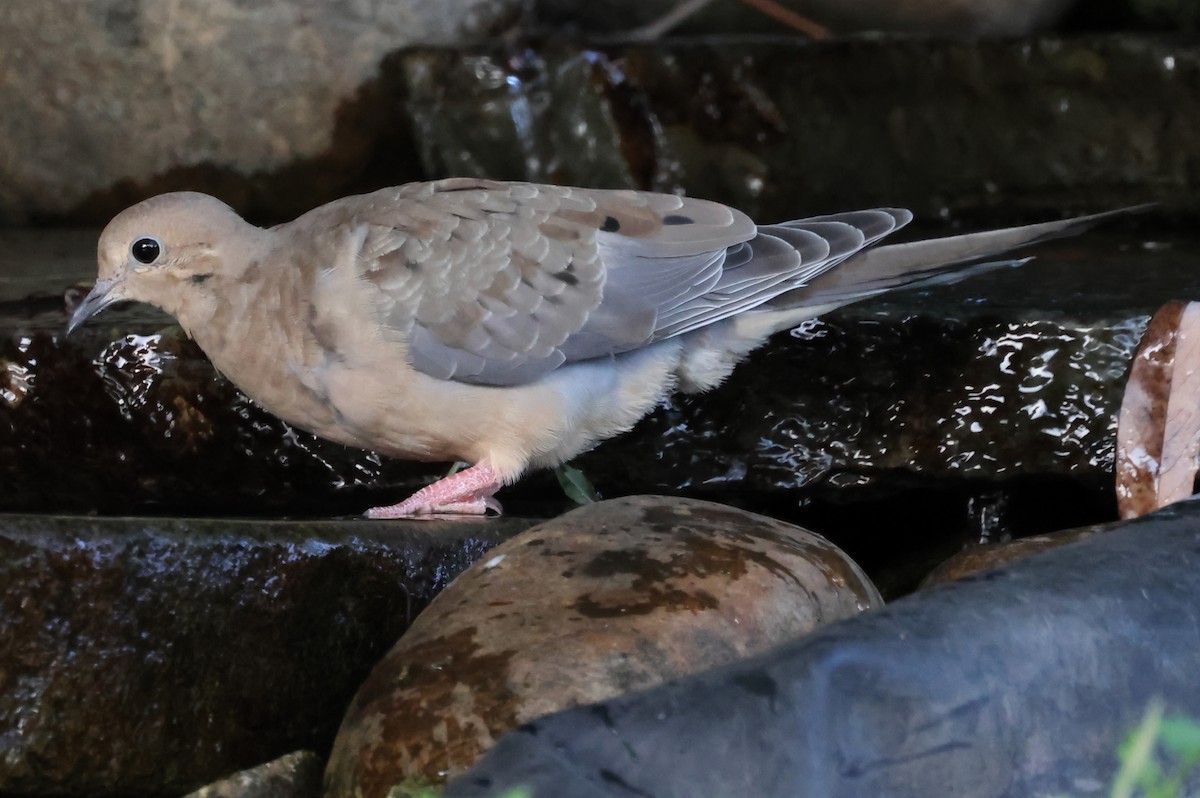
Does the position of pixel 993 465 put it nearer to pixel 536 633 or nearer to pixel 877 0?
pixel 536 633

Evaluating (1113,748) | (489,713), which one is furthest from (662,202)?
(1113,748)

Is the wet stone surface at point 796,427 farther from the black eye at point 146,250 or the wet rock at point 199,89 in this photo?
the wet rock at point 199,89

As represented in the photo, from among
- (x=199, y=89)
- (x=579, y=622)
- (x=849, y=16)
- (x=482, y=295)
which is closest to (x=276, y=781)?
(x=579, y=622)

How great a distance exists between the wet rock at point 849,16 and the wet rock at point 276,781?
4.16 meters

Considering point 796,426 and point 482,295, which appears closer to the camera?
point 482,295

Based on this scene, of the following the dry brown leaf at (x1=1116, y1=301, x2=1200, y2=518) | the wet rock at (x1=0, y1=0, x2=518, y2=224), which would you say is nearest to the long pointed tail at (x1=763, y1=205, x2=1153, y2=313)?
the dry brown leaf at (x1=1116, y1=301, x2=1200, y2=518)

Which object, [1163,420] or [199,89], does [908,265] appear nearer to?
[1163,420]

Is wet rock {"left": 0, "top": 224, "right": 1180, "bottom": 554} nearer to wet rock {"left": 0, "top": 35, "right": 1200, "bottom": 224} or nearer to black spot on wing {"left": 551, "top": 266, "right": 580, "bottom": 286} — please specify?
black spot on wing {"left": 551, "top": 266, "right": 580, "bottom": 286}

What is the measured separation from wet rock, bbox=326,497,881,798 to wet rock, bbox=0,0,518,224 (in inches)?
140

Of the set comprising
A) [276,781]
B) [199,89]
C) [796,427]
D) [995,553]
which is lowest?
[276,781]

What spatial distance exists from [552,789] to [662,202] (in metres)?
2.55

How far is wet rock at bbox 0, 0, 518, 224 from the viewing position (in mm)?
5707

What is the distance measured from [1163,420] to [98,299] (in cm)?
275

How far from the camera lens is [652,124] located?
5504 mm
